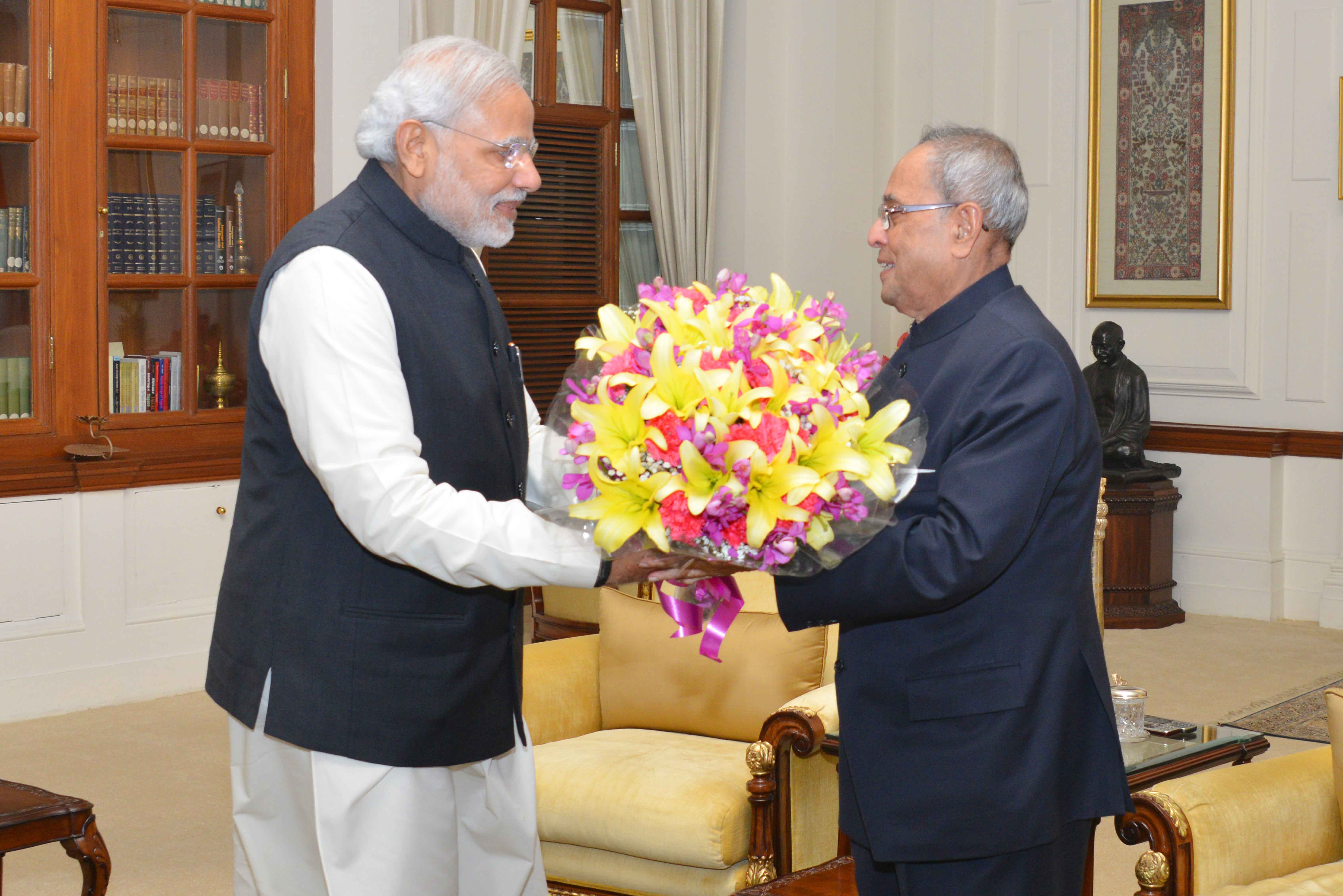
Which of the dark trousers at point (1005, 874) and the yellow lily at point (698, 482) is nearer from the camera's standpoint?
the yellow lily at point (698, 482)

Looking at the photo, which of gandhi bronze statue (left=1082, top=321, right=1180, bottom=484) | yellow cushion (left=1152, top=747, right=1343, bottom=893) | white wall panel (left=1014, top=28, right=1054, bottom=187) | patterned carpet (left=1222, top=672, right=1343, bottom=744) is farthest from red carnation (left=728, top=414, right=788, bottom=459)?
white wall panel (left=1014, top=28, right=1054, bottom=187)

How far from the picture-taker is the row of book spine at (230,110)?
231 inches

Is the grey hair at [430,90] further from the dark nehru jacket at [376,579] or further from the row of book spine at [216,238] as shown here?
the row of book spine at [216,238]

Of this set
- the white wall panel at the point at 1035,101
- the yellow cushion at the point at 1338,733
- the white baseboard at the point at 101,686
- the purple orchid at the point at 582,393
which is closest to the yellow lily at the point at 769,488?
the purple orchid at the point at 582,393

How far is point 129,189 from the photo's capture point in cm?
567

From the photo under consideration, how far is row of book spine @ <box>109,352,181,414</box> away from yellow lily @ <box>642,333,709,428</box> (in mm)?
4608

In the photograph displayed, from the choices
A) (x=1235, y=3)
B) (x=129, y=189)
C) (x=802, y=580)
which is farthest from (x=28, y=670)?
(x=1235, y=3)

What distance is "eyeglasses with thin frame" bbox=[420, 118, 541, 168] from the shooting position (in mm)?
2025

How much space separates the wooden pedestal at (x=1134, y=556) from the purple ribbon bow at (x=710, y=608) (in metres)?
5.65

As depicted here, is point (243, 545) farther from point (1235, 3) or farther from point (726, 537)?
point (1235, 3)

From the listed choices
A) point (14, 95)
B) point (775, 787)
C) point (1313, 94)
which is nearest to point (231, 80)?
point (14, 95)

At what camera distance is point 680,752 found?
3352 mm

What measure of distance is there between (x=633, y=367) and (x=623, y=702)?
2.14 m

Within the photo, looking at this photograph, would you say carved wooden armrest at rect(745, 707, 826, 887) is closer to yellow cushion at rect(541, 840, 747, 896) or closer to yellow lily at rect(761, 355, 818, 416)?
yellow cushion at rect(541, 840, 747, 896)
